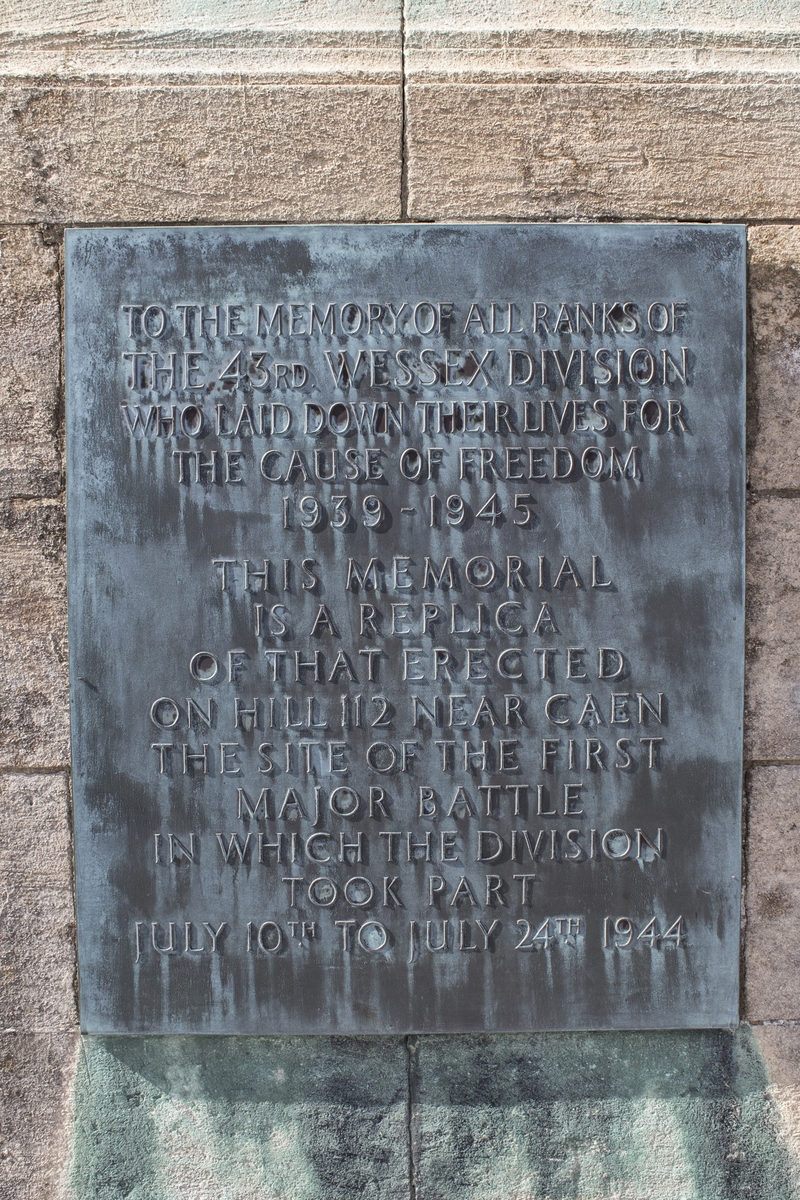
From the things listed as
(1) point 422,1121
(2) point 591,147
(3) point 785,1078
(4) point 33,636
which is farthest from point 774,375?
(1) point 422,1121

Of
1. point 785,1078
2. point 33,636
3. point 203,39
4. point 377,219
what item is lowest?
point 785,1078

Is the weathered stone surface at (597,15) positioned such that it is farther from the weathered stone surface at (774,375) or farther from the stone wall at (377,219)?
the weathered stone surface at (774,375)

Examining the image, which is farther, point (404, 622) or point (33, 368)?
point (33, 368)

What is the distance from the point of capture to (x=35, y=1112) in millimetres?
3023

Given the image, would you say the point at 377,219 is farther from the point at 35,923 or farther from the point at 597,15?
the point at 35,923

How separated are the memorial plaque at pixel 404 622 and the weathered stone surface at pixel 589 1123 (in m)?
0.17

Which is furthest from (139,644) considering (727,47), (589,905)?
(727,47)

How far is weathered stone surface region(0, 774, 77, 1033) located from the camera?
3035 mm

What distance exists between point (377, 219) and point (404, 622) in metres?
1.40

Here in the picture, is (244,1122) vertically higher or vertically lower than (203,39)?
lower

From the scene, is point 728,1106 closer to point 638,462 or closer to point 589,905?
point 589,905

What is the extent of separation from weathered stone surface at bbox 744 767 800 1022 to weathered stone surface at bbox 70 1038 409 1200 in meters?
1.27

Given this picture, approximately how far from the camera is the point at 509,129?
3.03 m

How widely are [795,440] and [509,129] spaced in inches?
57.9
